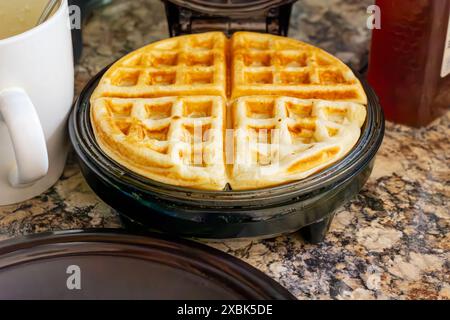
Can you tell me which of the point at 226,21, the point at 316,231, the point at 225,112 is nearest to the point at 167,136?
the point at 225,112

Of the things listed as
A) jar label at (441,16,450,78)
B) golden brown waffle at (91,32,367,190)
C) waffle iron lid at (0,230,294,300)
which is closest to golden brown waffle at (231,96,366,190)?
golden brown waffle at (91,32,367,190)

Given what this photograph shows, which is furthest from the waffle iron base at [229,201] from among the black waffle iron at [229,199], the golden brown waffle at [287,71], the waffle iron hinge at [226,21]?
the waffle iron hinge at [226,21]

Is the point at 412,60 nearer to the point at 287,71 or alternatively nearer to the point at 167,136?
the point at 287,71

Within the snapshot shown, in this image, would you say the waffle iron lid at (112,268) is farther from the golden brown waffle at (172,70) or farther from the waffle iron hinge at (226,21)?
the waffle iron hinge at (226,21)

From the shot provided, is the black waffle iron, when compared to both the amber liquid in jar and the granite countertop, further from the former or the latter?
the amber liquid in jar

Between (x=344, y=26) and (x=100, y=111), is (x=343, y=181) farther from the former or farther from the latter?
(x=344, y=26)
